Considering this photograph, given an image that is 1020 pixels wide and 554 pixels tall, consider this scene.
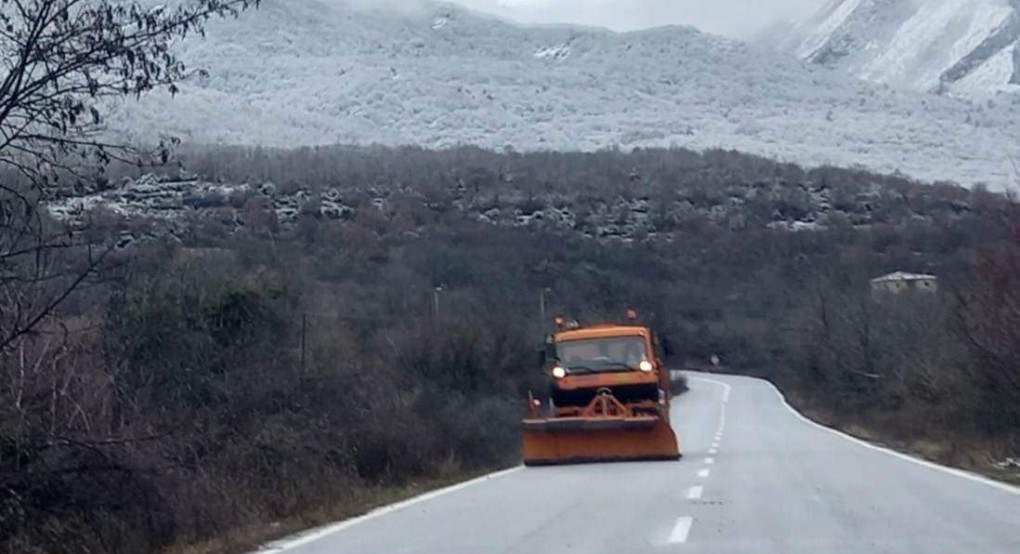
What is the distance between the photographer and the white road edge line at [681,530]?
45.6ft

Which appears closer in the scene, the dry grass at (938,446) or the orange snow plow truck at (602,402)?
the dry grass at (938,446)

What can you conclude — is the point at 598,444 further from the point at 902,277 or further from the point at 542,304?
the point at 902,277

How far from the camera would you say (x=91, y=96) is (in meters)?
11.2

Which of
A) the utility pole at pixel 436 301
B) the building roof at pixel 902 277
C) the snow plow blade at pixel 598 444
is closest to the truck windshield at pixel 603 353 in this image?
the snow plow blade at pixel 598 444

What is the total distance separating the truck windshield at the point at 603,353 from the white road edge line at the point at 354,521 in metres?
4.40

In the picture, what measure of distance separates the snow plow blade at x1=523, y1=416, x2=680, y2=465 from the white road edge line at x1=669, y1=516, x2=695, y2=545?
36.3 feet

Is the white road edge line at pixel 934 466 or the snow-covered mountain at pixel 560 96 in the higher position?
the snow-covered mountain at pixel 560 96

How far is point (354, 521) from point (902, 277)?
5962cm

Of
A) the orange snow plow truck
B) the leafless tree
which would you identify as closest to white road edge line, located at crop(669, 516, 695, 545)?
the leafless tree

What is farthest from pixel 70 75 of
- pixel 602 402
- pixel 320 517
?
pixel 602 402

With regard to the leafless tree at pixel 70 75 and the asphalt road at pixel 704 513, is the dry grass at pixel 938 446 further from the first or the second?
the leafless tree at pixel 70 75

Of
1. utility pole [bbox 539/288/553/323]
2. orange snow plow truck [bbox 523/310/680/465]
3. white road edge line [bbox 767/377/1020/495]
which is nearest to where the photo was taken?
white road edge line [bbox 767/377/1020/495]

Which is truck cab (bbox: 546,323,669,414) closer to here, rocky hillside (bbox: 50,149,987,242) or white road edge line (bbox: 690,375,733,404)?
rocky hillside (bbox: 50,149,987,242)

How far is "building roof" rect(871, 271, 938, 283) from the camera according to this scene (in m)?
71.2
